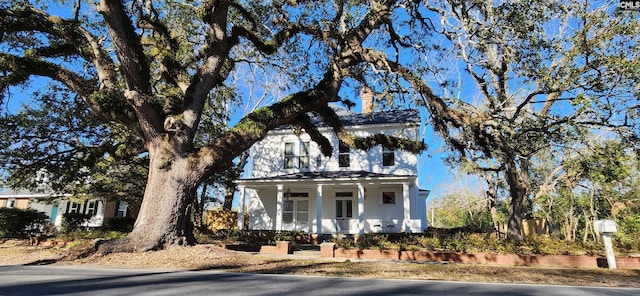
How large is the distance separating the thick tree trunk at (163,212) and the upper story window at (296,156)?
39.1 feet

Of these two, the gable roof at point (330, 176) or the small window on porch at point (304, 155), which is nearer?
the gable roof at point (330, 176)

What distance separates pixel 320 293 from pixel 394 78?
287 inches

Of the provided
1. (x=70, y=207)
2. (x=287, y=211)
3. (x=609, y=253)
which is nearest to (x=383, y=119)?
(x=287, y=211)

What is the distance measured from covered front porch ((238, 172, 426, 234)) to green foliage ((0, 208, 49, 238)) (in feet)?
32.3

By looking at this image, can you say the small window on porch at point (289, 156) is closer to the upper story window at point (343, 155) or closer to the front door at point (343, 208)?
the upper story window at point (343, 155)

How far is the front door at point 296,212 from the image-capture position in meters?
20.5

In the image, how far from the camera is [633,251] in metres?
10.8

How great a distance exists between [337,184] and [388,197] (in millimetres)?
3156

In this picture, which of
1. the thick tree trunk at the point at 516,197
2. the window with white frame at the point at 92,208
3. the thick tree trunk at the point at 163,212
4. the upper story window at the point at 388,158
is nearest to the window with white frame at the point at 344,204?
the upper story window at the point at 388,158

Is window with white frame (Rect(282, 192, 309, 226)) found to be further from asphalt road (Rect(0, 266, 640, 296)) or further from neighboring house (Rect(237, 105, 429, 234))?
asphalt road (Rect(0, 266, 640, 296))

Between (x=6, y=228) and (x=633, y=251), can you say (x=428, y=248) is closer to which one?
(x=633, y=251)

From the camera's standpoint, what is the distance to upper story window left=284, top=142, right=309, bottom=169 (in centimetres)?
2119

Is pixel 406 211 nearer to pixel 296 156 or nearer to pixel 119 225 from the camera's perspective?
pixel 296 156

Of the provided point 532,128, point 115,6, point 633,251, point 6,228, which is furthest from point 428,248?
point 6,228
